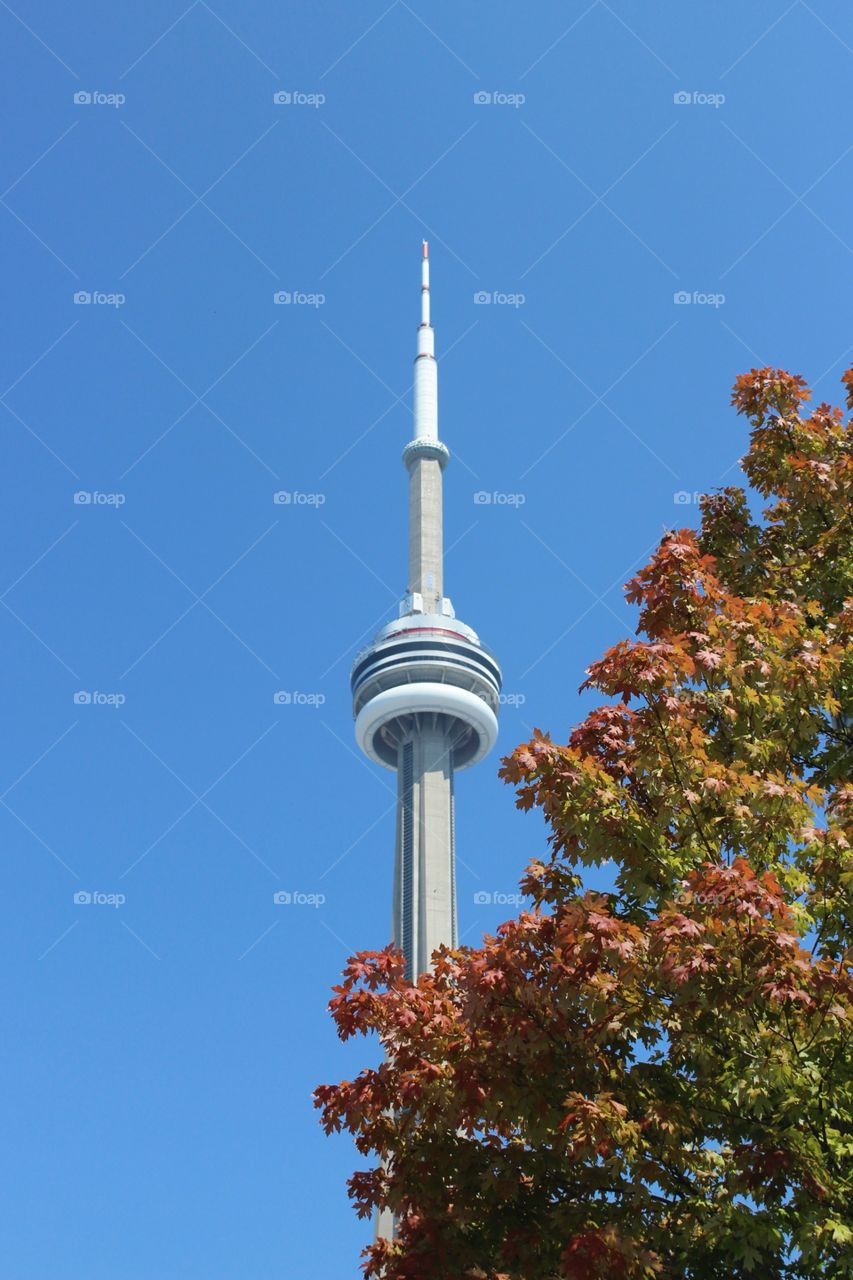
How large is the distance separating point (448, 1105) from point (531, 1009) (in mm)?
1046

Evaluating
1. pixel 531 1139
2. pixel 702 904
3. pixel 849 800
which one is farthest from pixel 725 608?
pixel 531 1139

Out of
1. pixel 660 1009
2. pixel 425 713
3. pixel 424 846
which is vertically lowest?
pixel 660 1009

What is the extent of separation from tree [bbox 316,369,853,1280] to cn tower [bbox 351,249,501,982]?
279ft

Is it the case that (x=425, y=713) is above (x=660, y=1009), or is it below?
above

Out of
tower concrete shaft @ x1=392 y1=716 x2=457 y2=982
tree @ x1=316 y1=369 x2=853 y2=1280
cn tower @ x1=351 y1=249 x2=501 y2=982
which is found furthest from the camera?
cn tower @ x1=351 y1=249 x2=501 y2=982

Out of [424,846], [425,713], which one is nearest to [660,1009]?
[424,846]

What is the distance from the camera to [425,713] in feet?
341

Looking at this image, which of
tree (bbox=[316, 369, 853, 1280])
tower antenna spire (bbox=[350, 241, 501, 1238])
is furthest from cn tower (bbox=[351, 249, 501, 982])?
tree (bbox=[316, 369, 853, 1280])

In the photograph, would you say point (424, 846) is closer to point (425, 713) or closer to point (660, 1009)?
point (425, 713)

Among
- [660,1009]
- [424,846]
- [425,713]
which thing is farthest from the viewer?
[425,713]

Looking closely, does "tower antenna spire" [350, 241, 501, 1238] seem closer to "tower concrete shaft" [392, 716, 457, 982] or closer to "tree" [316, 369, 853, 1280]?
"tower concrete shaft" [392, 716, 457, 982]

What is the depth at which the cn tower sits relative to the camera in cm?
9819

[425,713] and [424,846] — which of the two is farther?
[425,713]

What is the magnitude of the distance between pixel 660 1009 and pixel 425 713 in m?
93.9
